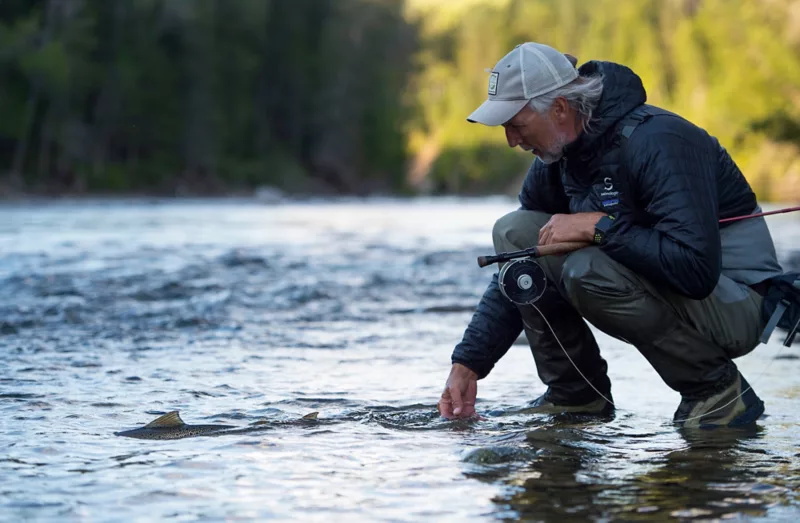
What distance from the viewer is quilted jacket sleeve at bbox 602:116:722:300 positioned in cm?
318

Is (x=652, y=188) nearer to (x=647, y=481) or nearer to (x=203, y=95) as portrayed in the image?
(x=647, y=481)

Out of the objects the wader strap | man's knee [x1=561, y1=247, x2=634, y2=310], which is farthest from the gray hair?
the wader strap

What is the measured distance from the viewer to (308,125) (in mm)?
65625

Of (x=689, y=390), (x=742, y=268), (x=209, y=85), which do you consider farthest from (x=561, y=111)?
(x=209, y=85)

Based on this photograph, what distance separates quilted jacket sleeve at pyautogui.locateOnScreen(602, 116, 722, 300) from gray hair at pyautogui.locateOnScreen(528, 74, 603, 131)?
0.16 metres

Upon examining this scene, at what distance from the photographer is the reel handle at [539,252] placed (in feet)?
11.3

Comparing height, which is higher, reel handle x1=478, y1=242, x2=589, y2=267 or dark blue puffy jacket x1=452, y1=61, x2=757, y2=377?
dark blue puffy jacket x1=452, y1=61, x2=757, y2=377

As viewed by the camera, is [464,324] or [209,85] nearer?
[464,324]

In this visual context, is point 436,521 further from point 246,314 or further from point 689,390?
point 246,314

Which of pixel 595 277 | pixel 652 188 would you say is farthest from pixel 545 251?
pixel 652 188

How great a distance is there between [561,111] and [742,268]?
2.45 ft

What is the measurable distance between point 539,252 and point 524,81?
52cm

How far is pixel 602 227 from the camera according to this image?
3.37 meters

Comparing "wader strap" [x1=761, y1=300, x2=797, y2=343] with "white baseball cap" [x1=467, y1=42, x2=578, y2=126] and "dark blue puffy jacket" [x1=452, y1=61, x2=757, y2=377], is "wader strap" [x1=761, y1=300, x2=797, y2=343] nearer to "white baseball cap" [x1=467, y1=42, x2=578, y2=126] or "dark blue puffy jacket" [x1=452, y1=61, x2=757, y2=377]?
"dark blue puffy jacket" [x1=452, y1=61, x2=757, y2=377]
